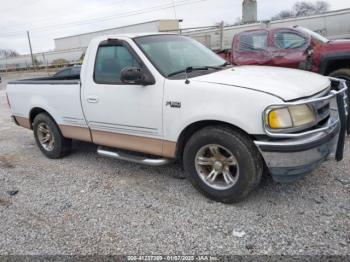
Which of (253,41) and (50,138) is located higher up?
(253,41)

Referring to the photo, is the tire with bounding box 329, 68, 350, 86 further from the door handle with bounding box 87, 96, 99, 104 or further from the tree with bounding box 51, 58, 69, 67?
the tree with bounding box 51, 58, 69, 67

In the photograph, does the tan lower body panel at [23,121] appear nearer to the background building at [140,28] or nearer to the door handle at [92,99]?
the door handle at [92,99]

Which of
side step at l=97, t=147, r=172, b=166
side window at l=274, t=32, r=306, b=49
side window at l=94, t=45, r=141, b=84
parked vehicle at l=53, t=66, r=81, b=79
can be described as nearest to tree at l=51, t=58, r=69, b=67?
parked vehicle at l=53, t=66, r=81, b=79

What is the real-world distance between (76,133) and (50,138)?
88 centimetres

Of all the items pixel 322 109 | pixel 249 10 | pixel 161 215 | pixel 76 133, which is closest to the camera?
pixel 322 109

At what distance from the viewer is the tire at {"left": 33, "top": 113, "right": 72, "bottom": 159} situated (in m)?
5.31

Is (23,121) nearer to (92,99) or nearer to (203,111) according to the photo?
(92,99)

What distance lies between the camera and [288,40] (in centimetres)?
800

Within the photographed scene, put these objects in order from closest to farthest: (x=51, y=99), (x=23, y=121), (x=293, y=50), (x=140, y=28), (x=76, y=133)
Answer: (x=76, y=133) → (x=51, y=99) → (x=23, y=121) → (x=293, y=50) → (x=140, y=28)

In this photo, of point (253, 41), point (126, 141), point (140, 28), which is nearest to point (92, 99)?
point (126, 141)

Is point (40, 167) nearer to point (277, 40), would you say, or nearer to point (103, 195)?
point (103, 195)

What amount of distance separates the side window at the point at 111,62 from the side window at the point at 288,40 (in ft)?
16.3

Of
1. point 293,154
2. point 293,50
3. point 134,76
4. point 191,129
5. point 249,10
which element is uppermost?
point 249,10

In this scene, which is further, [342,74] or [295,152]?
[342,74]
